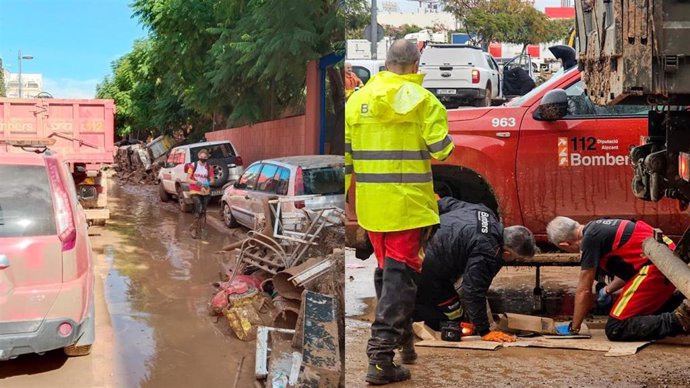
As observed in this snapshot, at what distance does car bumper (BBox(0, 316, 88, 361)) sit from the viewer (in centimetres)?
274

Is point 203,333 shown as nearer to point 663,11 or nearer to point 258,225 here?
point 258,225

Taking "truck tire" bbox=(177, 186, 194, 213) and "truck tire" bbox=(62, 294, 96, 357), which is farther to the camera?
"truck tire" bbox=(177, 186, 194, 213)

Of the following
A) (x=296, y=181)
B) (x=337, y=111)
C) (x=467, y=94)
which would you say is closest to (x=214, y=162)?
(x=296, y=181)

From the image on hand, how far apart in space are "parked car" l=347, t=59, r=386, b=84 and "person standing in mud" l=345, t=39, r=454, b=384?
0.08 m

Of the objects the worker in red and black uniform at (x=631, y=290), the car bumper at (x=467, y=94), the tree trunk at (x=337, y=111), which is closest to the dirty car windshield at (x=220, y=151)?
the tree trunk at (x=337, y=111)

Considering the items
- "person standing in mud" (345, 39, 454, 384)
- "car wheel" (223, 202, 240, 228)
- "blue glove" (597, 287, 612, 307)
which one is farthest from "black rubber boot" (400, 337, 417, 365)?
"blue glove" (597, 287, 612, 307)

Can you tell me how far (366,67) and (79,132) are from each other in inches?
98.8

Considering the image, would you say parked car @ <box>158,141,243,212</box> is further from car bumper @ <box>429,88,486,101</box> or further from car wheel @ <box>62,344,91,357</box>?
car bumper @ <box>429,88,486,101</box>

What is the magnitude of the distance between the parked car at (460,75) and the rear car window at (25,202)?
69.9 inches

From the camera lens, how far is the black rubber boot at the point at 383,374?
121 inches

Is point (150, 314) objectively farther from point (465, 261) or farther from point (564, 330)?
point (564, 330)

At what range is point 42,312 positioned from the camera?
2859 mm

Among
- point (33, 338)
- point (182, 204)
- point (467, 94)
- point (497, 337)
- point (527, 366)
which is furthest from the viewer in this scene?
point (182, 204)

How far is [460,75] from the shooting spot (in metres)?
4.12
